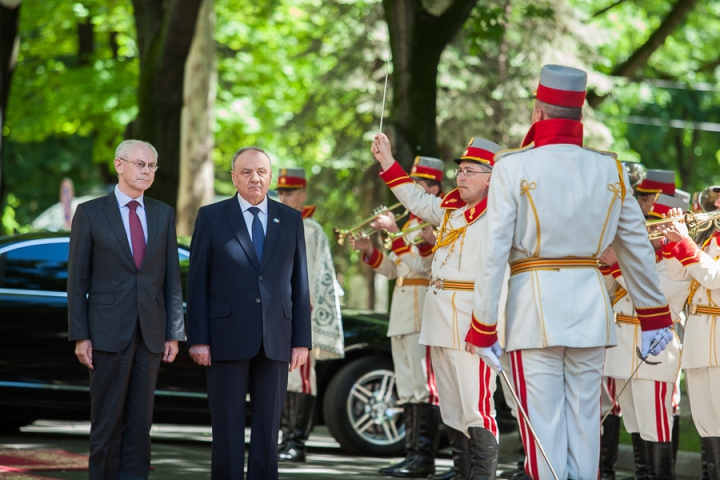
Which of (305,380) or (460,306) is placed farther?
(305,380)

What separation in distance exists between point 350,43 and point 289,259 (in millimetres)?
15929

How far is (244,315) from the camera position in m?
7.36

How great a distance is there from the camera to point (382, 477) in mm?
9430

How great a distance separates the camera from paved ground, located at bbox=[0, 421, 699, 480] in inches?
366

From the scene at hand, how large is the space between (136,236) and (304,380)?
11.5 feet

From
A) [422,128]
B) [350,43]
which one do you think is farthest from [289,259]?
[350,43]

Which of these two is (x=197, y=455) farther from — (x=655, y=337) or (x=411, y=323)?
(x=655, y=337)

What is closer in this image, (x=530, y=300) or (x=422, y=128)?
(x=530, y=300)

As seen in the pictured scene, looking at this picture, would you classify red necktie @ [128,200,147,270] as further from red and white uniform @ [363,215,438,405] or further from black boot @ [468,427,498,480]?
red and white uniform @ [363,215,438,405]

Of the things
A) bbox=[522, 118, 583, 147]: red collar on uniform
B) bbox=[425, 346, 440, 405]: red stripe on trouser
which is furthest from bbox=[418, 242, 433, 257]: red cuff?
bbox=[522, 118, 583, 147]: red collar on uniform

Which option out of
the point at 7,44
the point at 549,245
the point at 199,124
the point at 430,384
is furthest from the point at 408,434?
the point at 7,44

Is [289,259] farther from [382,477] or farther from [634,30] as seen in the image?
[634,30]

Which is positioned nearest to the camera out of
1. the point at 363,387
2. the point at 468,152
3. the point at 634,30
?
the point at 468,152

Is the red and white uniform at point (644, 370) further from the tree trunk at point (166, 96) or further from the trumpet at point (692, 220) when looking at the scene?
the tree trunk at point (166, 96)
